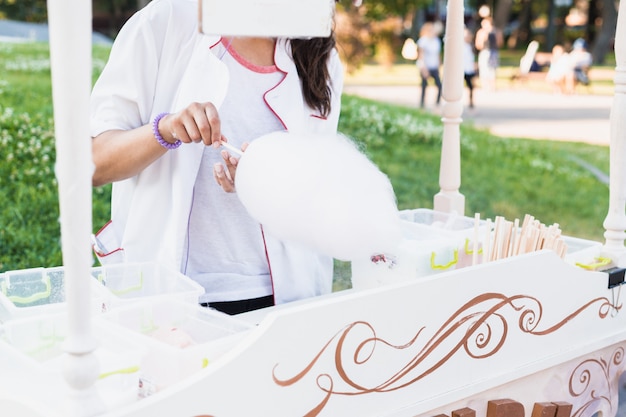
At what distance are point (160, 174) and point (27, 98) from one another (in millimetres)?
5150

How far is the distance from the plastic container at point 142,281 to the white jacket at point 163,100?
47mm

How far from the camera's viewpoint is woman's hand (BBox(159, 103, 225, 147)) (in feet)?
5.19

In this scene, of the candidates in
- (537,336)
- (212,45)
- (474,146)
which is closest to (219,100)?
(212,45)

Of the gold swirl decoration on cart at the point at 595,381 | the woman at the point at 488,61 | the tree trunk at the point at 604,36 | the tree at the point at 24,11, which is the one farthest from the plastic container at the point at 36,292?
the tree trunk at the point at 604,36

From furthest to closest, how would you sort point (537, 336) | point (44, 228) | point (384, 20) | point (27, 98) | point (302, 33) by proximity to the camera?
point (384, 20) < point (27, 98) < point (44, 228) < point (537, 336) < point (302, 33)

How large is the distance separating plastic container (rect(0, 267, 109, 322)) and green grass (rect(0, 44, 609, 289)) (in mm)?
2777

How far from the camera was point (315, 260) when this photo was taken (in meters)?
2.15

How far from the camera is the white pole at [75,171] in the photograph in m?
1.10

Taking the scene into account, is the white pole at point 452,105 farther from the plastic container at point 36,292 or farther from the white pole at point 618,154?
the plastic container at point 36,292

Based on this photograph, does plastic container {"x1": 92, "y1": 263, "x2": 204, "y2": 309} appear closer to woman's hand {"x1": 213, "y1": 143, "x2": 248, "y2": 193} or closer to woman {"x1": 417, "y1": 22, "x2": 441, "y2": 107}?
woman's hand {"x1": 213, "y1": 143, "x2": 248, "y2": 193}

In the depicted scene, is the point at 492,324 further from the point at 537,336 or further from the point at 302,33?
the point at 302,33

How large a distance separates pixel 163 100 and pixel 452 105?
1199 millimetres

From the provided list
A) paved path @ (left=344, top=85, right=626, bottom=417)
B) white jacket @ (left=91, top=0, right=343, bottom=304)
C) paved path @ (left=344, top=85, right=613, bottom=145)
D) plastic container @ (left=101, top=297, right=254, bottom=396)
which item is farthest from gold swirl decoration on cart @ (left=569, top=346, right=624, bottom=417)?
paved path @ (left=344, top=85, right=626, bottom=417)

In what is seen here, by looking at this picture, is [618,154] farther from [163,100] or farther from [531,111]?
[531,111]
